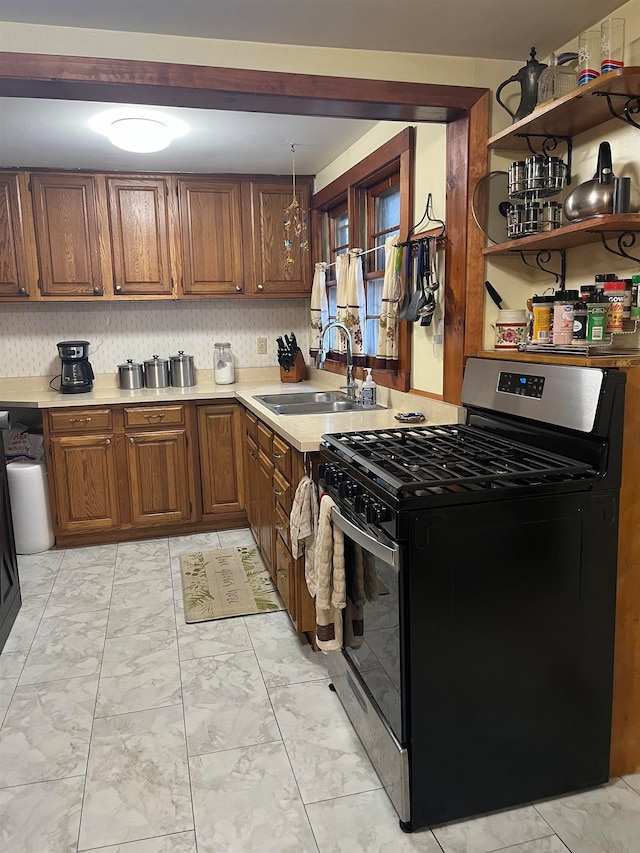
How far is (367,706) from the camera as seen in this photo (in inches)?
73.3

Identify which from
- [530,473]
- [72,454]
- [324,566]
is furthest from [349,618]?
[72,454]

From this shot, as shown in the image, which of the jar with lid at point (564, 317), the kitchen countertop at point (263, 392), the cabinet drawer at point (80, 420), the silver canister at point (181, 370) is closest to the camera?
the jar with lid at point (564, 317)

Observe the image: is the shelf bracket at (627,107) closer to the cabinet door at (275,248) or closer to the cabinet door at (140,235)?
the cabinet door at (275,248)

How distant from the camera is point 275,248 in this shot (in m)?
4.14

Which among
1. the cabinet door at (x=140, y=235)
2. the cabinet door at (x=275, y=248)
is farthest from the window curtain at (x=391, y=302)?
the cabinet door at (x=140, y=235)

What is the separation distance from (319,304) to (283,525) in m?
1.75

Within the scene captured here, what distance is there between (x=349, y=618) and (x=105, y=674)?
1083 millimetres

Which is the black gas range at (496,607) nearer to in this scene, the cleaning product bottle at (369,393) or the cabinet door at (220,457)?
the cleaning product bottle at (369,393)

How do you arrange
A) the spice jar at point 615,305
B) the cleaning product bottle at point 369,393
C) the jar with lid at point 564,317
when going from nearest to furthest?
the spice jar at point 615,305 → the jar with lid at point 564,317 → the cleaning product bottle at point 369,393

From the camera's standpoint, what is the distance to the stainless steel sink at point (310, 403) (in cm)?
321

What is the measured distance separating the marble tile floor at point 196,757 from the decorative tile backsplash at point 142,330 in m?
1.91

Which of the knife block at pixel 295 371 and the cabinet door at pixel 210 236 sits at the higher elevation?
the cabinet door at pixel 210 236

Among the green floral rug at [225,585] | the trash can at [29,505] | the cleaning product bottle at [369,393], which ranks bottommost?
the green floral rug at [225,585]

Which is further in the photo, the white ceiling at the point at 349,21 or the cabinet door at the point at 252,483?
the cabinet door at the point at 252,483
